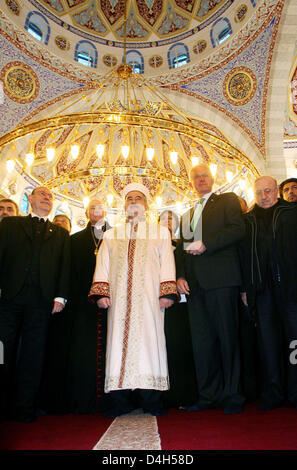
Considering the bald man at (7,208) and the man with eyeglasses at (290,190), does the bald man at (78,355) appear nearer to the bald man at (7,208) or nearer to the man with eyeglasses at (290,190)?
the bald man at (7,208)

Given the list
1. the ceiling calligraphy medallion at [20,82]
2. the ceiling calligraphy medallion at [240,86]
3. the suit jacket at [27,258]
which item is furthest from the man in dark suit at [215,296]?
the ceiling calligraphy medallion at [20,82]

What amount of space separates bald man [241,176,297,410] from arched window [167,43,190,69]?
940cm

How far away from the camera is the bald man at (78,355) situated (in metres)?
2.66

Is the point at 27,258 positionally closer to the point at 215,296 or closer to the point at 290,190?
the point at 215,296

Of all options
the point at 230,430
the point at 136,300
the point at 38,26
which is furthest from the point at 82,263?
the point at 38,26

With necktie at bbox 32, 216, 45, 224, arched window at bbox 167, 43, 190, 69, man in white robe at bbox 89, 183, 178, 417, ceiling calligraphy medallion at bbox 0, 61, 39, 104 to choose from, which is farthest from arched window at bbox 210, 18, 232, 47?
necktie at bbox 32, 216, 45, 224

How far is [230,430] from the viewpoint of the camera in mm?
1743

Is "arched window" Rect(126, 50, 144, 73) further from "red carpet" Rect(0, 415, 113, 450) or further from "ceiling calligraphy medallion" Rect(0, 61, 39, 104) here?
"red carpet" Rect(0, 415, 113, 450)

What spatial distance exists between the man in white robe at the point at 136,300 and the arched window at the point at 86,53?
29.5ft

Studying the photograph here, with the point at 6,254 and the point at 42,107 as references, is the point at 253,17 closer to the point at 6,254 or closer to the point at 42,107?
the point at 42,107

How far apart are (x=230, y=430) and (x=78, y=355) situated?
140 cm

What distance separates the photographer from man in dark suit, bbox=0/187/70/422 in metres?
2.44
